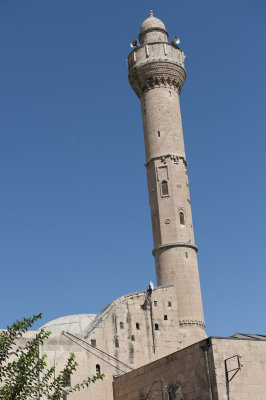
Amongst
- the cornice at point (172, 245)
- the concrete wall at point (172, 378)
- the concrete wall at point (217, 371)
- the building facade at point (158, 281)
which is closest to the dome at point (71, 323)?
the building facade at point (158, 281)

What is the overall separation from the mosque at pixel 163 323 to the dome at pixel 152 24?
7cm

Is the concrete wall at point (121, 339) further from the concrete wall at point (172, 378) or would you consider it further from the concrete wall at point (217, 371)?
the concrete wall at point (217, 371)

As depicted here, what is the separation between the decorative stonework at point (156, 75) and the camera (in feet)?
131

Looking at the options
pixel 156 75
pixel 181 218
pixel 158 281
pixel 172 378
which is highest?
pixel 156 75

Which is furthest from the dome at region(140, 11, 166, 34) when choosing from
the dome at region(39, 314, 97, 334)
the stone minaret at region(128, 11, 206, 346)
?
the dome at region(39, 314, 97, 334)

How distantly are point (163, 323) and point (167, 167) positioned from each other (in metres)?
9.47

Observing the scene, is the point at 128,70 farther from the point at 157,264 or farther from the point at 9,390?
the point at 9,390

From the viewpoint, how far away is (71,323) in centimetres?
3703

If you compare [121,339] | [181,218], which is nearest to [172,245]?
[181,218]

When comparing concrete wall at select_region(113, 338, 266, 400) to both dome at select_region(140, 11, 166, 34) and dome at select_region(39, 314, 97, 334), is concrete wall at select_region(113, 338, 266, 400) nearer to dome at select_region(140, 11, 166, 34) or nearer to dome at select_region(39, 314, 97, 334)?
dome at select_region(39, 314, 97, 334)

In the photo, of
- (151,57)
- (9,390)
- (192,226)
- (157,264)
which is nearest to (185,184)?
(192,226)

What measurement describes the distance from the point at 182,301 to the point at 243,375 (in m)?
12.6

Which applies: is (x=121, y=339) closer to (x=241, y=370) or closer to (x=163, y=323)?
(x=163, y=323)

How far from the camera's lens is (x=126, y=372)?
1135 inches
